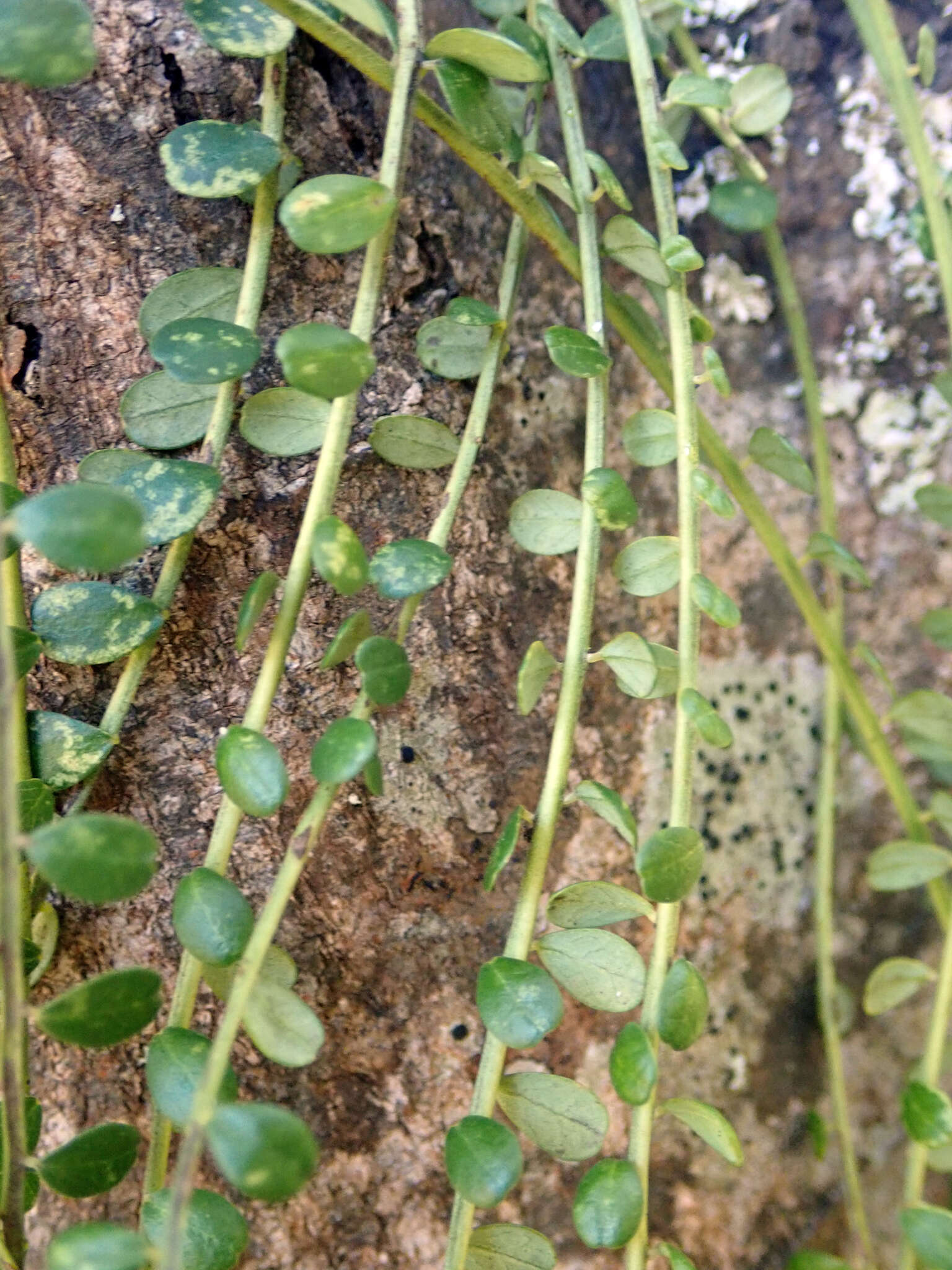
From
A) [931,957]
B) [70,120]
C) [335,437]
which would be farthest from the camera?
[931,957]

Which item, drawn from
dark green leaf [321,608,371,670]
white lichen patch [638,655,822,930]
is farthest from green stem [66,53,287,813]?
white lichen patch [638,655,822,930]

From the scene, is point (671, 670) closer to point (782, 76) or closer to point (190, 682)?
point (190, 682)

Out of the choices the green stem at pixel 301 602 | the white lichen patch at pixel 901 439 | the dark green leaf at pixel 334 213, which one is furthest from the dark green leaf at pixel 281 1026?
the white lichen patch at pixel 901 439

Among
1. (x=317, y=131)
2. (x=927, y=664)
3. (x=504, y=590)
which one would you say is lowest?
(x=927, y=664)

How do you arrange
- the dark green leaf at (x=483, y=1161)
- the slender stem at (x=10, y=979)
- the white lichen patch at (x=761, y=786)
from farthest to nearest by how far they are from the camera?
1. the white lichen patch at (x=761, y=786)
2. the dark green leaf at (x=483, y=1161)
3. the slender stem at (x=10, y=979)

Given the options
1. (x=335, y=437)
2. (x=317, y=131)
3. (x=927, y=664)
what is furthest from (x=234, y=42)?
(x=927, y=664)

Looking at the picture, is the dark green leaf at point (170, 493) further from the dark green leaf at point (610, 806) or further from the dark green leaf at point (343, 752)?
the dark green leaf at point (610, 806)

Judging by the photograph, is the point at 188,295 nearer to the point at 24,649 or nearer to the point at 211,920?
the point at 24,649

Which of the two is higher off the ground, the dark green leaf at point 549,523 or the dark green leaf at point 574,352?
the dark green leaf at point 574,352
